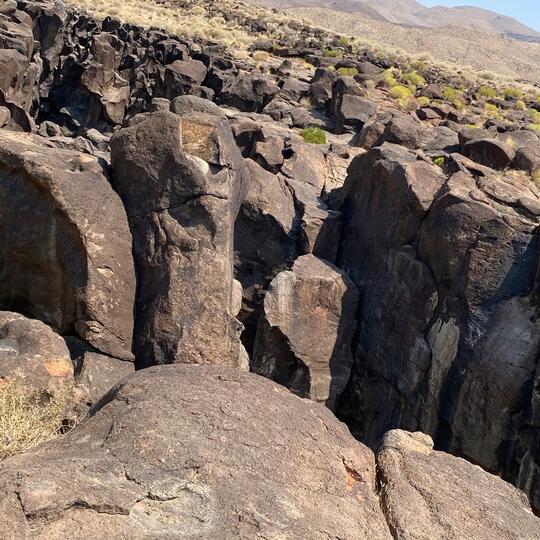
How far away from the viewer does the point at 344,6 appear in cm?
19400

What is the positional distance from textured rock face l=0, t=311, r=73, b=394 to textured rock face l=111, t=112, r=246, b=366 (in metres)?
1.75

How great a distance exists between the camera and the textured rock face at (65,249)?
9.59 metres

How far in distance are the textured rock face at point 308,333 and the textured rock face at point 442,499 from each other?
558 cm

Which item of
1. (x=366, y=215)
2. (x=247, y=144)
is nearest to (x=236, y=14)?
(x=247, y=144)

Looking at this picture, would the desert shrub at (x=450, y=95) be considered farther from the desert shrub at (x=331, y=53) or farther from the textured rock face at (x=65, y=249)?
the textured rock face at (x=65, y=249)

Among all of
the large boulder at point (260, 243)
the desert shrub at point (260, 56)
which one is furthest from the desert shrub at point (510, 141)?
the desert shrub at point (260, 56)

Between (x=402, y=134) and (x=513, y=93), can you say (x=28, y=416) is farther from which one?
(x=513, y=93)

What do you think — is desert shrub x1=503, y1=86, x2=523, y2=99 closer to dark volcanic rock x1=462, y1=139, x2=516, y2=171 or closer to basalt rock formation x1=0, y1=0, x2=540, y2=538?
dark volcanic rock x1=462, y1=139, x2=516, y2=171

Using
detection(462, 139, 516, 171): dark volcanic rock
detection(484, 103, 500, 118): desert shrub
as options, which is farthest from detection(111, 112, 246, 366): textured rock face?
detection(484, 103, 500, 118): desert shrub

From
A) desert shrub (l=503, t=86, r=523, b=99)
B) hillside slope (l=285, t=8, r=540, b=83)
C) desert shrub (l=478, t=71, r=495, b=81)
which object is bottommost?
desert shrub (l=503, t=86, r=523, b=99)

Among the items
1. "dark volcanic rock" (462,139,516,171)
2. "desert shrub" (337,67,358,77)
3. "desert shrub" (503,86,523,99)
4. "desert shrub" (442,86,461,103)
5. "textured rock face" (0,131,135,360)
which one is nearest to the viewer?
"textured rock face" (0,131,135,360)

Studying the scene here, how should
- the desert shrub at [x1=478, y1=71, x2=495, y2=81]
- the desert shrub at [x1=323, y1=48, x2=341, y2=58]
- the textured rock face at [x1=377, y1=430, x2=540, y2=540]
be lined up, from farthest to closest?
the desert shrub at [x1=478, y1=71, x2=495, y2=81], the desert shrub at [x1=323, y1=48, x2=341, y2=58], the textured rock face at [x1=377, y1=430, x2=540, y2=540]

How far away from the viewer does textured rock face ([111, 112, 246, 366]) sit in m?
9.75

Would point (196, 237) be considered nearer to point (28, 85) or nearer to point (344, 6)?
point (28, 85)
